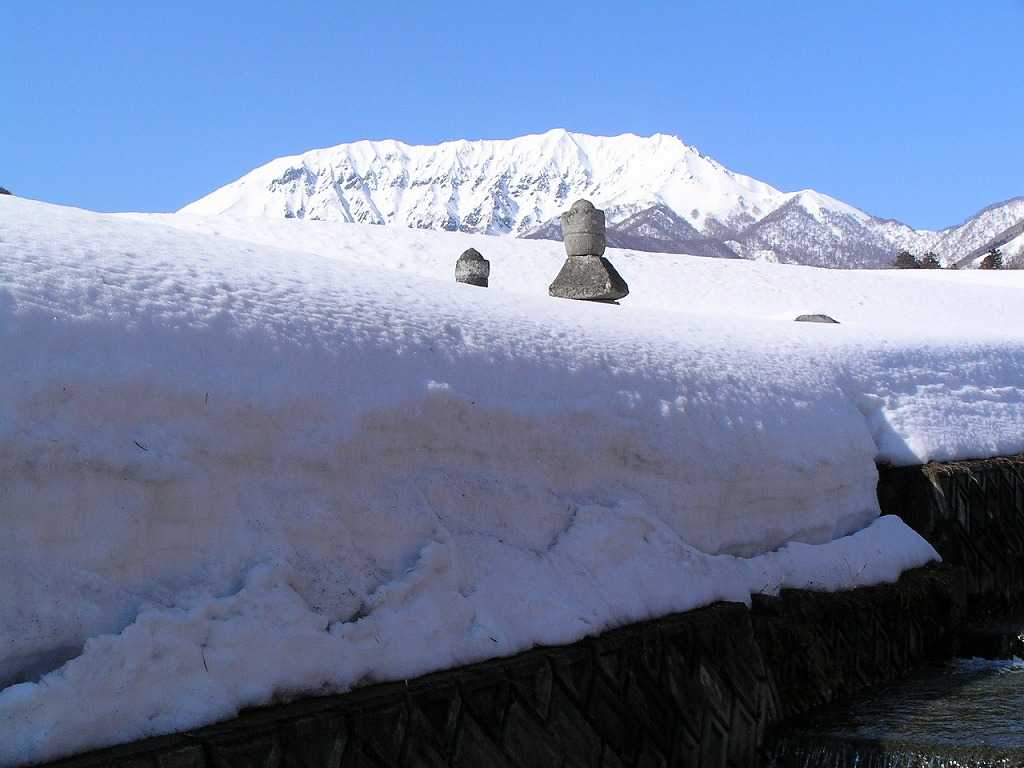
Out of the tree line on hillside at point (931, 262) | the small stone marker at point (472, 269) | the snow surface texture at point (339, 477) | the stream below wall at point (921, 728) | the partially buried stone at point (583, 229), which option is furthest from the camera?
the tree line on hillside at point (931, 262)

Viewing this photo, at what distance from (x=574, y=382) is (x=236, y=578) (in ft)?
9.01

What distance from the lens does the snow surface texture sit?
369cm

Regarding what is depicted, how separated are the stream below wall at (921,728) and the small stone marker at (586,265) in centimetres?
747

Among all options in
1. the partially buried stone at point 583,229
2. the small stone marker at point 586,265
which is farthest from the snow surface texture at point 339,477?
the partially buried stone at point 583,229

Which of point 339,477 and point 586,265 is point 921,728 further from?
point 586,265

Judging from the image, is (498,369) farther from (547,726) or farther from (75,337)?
(75,337)

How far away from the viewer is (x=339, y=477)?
4.71 meters

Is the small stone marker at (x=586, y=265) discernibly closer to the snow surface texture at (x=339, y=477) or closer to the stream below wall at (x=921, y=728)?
the snow surface texture at (x=339, y=477)

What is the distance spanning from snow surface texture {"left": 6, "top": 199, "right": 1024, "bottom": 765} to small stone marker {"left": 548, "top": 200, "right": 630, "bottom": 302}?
17.3 ft

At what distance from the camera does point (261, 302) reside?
5.15m

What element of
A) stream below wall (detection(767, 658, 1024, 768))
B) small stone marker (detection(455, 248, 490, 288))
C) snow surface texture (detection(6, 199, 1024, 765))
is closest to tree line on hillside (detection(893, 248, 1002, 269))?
small stone marker (detection(455, 248, 490, 288))

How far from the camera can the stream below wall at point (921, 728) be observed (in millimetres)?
5445

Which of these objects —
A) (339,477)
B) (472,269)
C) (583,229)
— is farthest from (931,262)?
(339,477)

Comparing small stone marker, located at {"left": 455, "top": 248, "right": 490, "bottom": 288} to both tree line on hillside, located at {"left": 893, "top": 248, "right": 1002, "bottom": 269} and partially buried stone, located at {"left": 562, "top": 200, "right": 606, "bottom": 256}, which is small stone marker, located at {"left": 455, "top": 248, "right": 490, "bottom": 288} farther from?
tree line on hillside, located at {"left": 893, "top": 248, "right": 1002, "bottom": 269}
